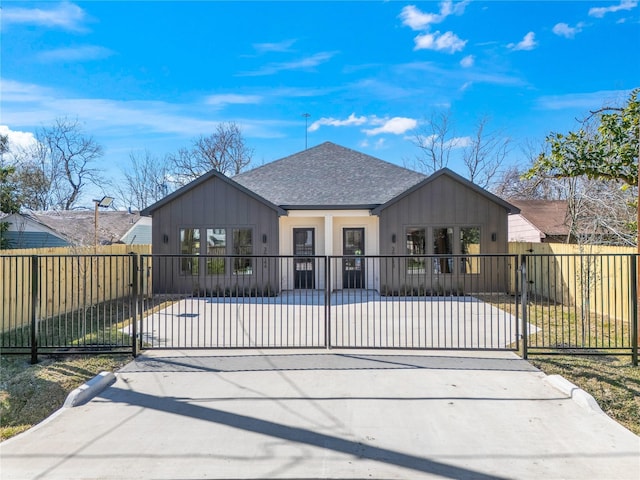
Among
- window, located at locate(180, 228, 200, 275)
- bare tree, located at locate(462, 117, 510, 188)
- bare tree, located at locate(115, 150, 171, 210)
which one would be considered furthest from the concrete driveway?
bare tree, located at locate(115, 150, 171, 210)

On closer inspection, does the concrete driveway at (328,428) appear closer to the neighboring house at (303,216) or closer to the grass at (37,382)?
the grass at (37,382)

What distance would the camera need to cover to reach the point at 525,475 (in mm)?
3207

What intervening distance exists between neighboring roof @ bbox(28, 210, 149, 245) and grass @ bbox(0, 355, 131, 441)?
30.9ft

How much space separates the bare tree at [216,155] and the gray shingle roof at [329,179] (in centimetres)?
1526

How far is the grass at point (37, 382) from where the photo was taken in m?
4.43

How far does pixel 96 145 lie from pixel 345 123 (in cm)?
2104

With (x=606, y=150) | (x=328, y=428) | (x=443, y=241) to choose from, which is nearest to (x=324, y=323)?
(x=328, y=428)

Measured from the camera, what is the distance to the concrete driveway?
331 cm

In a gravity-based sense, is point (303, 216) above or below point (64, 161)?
below

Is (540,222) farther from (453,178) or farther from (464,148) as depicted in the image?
(464,148)

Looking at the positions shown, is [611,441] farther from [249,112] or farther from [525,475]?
[249,112]

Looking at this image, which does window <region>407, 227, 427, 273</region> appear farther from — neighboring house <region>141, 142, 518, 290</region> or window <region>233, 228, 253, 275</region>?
window <region>233, 228, 253, 275</region>

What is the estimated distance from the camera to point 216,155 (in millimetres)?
32656

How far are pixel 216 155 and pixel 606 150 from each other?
2897cm
